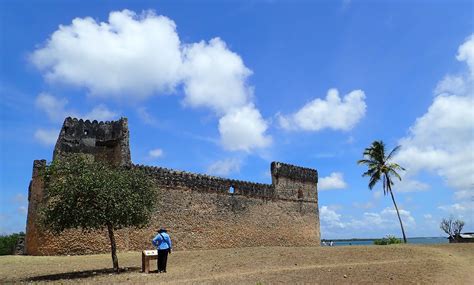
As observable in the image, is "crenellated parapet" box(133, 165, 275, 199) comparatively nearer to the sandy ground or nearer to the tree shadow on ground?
the sandy ground

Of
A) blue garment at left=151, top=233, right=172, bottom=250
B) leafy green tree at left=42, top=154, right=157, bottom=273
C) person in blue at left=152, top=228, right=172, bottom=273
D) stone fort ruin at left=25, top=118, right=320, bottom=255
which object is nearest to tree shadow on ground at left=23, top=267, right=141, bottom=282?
leafy green tree at left=42, top=154, right=157, bottom=273

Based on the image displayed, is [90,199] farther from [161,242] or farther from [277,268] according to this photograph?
[277,268]

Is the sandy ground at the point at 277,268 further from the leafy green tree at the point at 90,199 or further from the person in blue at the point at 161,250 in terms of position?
the leafy green tree at the point at 90,199

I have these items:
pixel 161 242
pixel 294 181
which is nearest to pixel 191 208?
pixel 294 181

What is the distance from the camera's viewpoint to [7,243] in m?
28.5

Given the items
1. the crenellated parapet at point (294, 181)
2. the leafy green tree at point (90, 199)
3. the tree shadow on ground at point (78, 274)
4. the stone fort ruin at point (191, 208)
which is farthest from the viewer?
the crenellated parapet at point (294, 181)

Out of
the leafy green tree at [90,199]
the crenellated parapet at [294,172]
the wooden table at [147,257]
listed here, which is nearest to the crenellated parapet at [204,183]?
the crenellated parapet at [294,172]

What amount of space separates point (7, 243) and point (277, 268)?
21.7m

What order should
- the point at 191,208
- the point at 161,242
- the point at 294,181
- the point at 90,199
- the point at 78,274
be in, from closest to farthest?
the point at 161,242 < the point at 78,274 < the point at 90,199 < the point at 191,208 < the point at 294,181

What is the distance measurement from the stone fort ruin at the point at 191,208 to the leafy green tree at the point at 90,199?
5491 mm

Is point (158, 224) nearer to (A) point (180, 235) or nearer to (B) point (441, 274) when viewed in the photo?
(A) point (180, 235)

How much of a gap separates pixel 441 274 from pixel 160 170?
580 inches

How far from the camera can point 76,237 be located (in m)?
20.3

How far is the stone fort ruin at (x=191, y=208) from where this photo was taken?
20.6m
